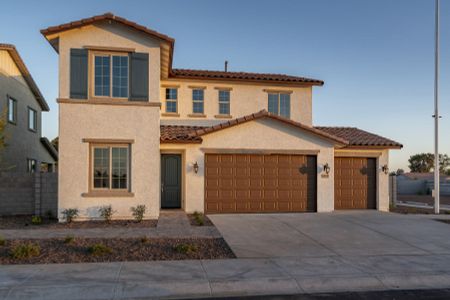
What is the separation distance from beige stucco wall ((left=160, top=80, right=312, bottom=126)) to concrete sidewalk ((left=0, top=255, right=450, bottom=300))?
10.5m

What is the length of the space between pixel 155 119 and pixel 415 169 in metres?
75.6

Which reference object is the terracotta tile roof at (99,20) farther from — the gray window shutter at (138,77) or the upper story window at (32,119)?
the upper story window at (32,119)

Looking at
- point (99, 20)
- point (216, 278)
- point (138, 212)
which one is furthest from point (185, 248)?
point (99, 20)

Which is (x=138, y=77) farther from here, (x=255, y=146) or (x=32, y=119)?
(x=32, y=119)

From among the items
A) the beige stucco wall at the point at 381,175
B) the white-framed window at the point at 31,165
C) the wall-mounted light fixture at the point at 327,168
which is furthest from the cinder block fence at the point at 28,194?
the beige stucco wall at the point at 381,175

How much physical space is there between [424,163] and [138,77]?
252ft

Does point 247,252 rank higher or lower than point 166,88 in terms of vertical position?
lower

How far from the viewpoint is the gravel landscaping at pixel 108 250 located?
7.11 m

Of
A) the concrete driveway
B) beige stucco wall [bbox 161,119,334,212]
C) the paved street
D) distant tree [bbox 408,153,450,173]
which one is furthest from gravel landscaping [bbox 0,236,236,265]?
distant tree [bbox 408,153,450,173]

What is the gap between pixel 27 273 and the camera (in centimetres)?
616

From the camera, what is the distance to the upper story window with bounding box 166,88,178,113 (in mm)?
16297

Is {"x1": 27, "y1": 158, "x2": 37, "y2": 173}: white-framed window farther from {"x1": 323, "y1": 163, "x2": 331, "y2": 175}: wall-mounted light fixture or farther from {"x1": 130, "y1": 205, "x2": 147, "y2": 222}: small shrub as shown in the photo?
{"x1": 323, "y1": 163, "x2": 331, "y2": 175}: wall-mounted light fixture

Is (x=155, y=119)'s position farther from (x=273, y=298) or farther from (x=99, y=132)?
(x=273, y=298)

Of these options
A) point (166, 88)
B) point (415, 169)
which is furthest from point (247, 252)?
point (415, 169)
